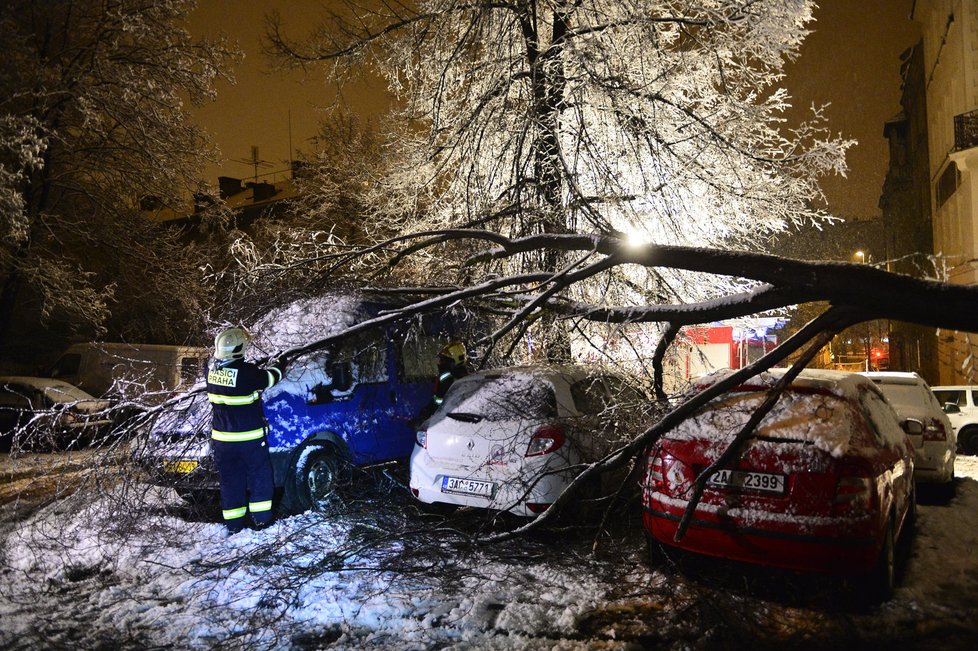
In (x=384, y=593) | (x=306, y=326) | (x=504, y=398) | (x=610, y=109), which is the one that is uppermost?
(x=610, y=109)

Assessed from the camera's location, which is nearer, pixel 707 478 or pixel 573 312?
pixel 707 478

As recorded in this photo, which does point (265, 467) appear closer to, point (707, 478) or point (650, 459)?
point (650, 459)

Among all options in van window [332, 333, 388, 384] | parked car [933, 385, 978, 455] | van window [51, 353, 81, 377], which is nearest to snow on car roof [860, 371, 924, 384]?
parked car [933, 385, 978, 455]

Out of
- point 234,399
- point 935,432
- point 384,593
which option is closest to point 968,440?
point 935,432

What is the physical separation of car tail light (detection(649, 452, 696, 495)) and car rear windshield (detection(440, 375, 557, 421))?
1192 millimetres

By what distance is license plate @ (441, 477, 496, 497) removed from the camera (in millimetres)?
5895

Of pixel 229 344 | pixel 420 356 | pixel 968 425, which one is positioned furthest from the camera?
pixel 968 425

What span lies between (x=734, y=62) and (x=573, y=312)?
6339 mm

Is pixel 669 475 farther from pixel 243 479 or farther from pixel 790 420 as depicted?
pixel 243 479

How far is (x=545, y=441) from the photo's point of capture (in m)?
5.84

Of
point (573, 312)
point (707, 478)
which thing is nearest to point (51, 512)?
point (573, 312)

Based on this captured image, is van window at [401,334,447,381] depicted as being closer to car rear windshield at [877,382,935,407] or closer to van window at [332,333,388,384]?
van window at [332,333,388,384]

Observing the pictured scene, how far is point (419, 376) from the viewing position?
27.3 ft

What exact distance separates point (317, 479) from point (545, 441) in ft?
8.92
